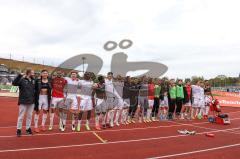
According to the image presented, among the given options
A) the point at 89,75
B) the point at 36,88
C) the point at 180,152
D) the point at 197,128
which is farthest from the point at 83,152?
the point at 197,128

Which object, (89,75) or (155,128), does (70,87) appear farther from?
(155,128)

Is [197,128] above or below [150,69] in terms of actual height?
below

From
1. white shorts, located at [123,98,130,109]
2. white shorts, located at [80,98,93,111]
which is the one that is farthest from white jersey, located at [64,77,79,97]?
white shorts, located at [123,98,130,109]

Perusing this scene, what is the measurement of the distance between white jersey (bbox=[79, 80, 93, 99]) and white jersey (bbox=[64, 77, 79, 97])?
0.18 meters

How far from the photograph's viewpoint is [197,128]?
44.6 feet

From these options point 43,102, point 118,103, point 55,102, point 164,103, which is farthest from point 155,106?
point 43,102

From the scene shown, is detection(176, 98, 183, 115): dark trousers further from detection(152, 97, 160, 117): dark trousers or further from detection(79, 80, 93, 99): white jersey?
detection(79, 80, 93, 99): white jersey

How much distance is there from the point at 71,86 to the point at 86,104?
848 mm

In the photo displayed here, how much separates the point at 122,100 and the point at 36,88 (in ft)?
13.8

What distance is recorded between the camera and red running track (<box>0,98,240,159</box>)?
797cm

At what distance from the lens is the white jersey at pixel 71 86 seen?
11.2 metres

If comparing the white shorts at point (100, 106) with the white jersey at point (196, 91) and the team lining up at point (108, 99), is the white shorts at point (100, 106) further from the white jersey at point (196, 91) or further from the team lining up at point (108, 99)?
the white jersey at point (196, 91)

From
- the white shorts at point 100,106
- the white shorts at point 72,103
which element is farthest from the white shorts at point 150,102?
the white shorts at point 72,103

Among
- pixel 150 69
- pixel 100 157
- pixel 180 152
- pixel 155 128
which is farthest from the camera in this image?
pixel 150 69
